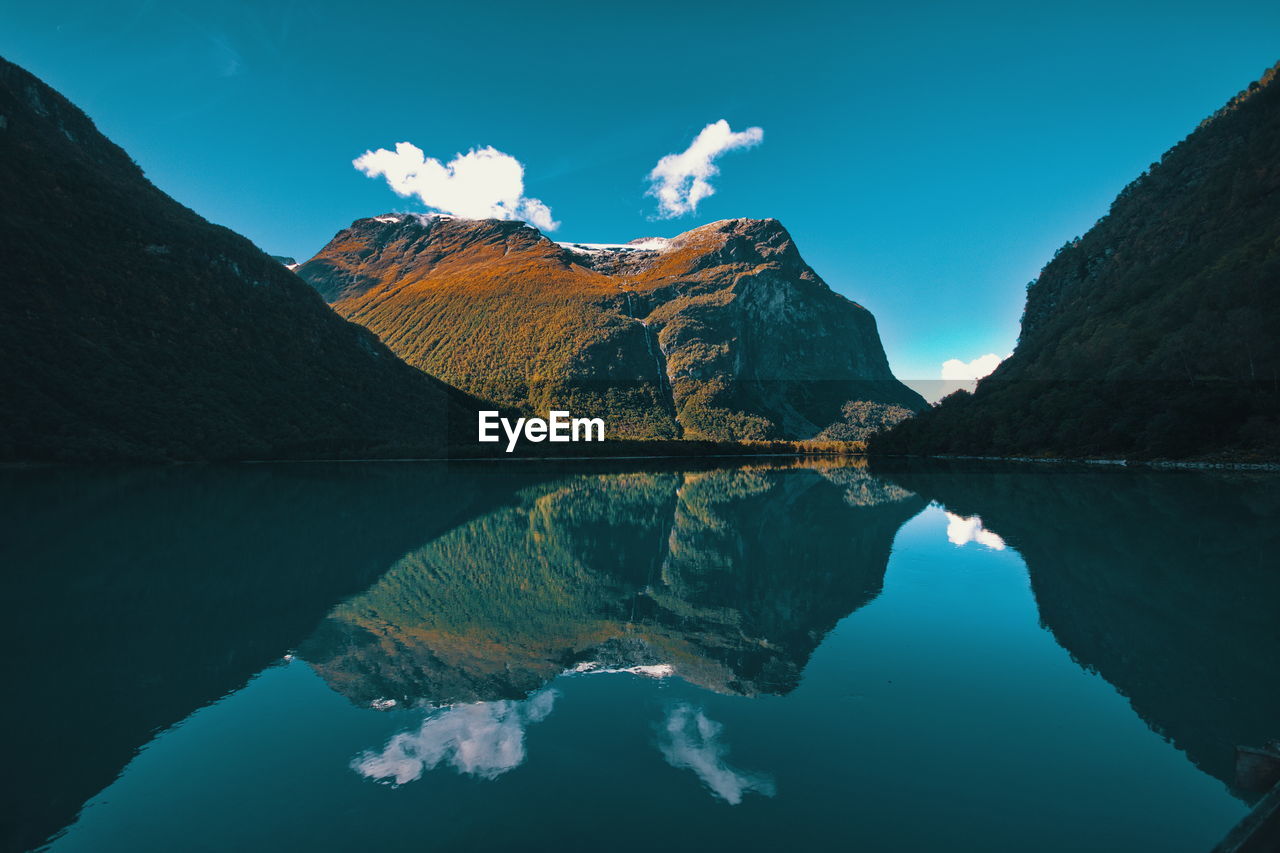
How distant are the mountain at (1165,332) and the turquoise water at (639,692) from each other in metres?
43.0

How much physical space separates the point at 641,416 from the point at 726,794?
168 metres

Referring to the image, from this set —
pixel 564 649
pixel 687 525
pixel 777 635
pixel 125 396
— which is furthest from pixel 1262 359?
pixel 125 396

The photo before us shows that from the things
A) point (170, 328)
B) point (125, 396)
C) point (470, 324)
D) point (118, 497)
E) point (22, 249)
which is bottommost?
point (118, 497)

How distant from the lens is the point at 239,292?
318 ft

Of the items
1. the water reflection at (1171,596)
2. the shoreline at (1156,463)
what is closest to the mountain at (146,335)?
the shoreline at (1156,463)

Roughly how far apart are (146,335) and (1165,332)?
128354mm

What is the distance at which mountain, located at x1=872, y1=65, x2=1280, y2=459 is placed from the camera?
51031 mm

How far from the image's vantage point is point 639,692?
810 centimetres

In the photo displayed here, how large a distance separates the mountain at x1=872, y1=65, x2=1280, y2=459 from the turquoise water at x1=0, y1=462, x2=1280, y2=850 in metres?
43.0

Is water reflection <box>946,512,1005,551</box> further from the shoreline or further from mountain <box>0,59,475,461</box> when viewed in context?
mountain <box>0,59,475,461</box>

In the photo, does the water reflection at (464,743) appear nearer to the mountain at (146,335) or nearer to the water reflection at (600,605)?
the water reflection at (600,605)

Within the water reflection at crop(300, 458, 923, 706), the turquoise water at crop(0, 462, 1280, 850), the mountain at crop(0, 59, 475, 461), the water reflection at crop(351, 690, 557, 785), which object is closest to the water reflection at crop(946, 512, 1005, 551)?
the turquoise water at crop(0, 462, 1280, 850)

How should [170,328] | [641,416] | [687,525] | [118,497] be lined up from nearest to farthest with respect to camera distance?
1. [687,525]
2. [118,497]
3. [170,328]
4. [641,416]

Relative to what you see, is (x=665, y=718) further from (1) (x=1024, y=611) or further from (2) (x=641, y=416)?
(2) (x=641, y=416)
